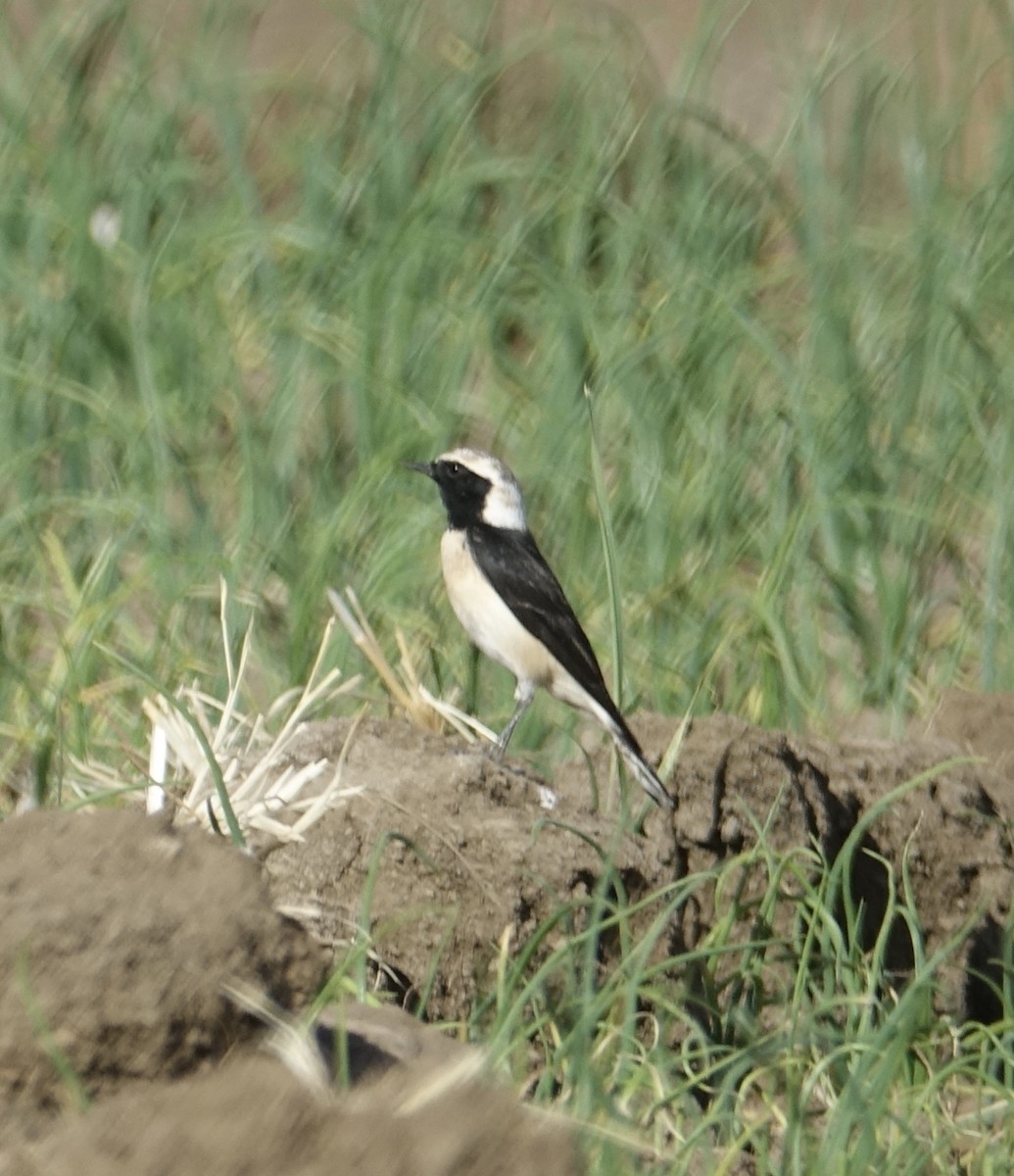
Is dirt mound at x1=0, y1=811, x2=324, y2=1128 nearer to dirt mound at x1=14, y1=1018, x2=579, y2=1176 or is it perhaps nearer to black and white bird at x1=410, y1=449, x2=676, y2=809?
dirt mound at x1=14, y1=1018, x2=579, y2=1176

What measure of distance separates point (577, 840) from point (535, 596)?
130 cm

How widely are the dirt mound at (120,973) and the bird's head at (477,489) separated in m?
2.63

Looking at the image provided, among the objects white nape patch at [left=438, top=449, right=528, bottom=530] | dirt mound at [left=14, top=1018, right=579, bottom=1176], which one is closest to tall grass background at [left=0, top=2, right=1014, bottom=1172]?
white nape patch at [left=438, top=449, right=528, bottom=530]

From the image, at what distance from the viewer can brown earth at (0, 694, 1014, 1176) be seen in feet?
8.01

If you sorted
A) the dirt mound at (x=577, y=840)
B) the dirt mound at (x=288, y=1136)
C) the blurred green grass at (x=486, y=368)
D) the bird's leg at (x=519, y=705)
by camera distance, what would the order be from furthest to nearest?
the blurred green grass at (x=486, y=368) < the bird's leg at (x=519, y=705) < the dirt mound at (x=577, y=840) < the dirt mound at (x=288, y=1136)

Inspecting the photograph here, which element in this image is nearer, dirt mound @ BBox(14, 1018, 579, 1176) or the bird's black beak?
dirt mound @ BBox(14, 1018, 579, 1176)

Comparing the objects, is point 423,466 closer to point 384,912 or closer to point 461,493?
point 461,493

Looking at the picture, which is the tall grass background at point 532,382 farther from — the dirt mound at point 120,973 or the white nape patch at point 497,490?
the dirt mound at point 120,973

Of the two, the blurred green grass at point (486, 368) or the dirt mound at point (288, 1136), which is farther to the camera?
the blurred green grass at point (486, 368)

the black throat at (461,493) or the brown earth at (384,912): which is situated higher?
the black throat at (461,493)

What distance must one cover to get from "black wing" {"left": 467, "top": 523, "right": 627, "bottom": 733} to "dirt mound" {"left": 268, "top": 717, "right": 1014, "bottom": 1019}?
1.20 feet

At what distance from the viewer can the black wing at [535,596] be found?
496 centimetres

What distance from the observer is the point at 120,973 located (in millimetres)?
2650

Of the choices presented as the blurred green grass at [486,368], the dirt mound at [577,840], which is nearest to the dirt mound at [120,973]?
the dirt mound at [577,840]
